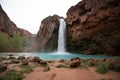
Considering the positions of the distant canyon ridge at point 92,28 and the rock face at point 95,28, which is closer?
the rock face at point 95,28

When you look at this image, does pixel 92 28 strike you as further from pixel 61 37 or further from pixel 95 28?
pixel 61 37

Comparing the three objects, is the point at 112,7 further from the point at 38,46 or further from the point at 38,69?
the point at 38,46

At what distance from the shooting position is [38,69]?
9211 mm

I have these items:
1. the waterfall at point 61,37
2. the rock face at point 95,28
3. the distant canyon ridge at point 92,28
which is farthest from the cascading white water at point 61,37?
the rock face at point 95,28

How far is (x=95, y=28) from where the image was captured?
41781 mm

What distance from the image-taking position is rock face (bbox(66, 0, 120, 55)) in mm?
37578

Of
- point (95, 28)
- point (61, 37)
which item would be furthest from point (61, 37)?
point (95, 28)

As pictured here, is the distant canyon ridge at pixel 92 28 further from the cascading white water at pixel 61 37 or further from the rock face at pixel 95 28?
the cascading white water at pixel 61 37

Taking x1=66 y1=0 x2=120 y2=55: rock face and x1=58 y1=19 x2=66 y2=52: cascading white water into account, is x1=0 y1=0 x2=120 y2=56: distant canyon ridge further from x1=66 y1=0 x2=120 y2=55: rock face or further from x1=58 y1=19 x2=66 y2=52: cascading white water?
x1=58 y1=19 x2=66 y2=52: cascading white water

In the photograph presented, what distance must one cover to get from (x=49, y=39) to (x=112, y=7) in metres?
24.3

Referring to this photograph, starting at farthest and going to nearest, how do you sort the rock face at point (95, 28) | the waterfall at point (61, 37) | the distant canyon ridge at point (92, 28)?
the waterfall at point (61, 37) < the distant canyon ridge at point (92, 28) < the rock face at point (95, 28)

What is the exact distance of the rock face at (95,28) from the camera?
37.6m

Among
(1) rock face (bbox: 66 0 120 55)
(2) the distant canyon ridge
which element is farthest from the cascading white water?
(1) rock face (bbox: 66 0 120 55)

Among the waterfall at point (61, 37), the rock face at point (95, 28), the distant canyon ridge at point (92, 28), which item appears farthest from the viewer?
the waterfall at point (61, 37)
